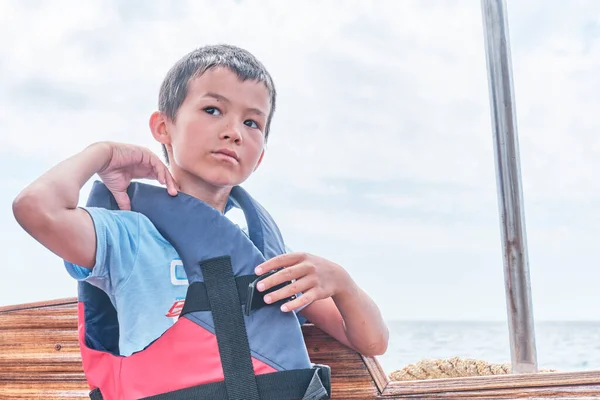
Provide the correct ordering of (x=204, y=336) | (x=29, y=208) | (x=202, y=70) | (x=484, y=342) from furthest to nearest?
1. (x=484, y=342)
2. (x=202, y=70)
3. (x=204, y=336)
4. (x=29, y=208)

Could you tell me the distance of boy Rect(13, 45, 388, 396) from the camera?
1.04 metres

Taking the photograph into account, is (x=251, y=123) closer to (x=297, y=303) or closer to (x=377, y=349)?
(x=297, y=303)

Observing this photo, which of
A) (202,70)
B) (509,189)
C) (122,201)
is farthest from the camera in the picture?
(509,189)

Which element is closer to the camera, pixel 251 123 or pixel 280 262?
pixel 280 262

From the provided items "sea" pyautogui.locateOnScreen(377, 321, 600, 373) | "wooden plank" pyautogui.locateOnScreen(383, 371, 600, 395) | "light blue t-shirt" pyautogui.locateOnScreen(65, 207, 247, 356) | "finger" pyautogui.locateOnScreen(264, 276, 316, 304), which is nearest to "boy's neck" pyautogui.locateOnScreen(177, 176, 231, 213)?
"light blue t-shirt" pyautogui.locateOnScreen(65, 207, 247, 356)

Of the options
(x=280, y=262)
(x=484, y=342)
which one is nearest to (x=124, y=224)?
(x=280, y=262)

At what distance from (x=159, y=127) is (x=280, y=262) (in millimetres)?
478

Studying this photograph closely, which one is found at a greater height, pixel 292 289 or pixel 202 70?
pixel 202 70

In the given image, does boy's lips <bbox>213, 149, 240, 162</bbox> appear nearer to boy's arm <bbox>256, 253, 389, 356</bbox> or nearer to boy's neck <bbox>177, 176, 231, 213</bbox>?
boy's neck <bbox>177, 176, 231, 213</bbox>

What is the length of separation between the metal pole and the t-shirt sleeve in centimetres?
91

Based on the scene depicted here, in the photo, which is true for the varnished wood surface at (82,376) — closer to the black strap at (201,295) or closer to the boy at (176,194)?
the boy at (176,194)

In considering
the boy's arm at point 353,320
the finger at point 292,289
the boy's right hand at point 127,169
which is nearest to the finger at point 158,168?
the boy's right hand at point 127,169

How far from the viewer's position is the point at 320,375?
1.19 meters

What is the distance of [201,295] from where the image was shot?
1130 millimetres
